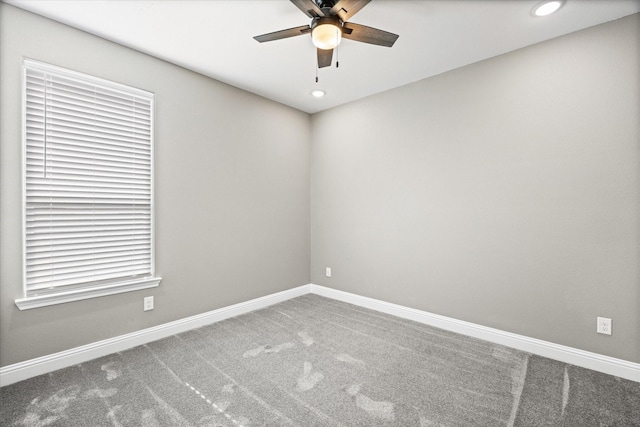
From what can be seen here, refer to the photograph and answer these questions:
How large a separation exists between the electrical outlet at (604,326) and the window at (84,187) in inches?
147

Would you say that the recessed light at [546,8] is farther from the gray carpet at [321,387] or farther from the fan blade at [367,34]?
the gray carpet at [321,387]

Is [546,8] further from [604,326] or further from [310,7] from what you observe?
[604,326]

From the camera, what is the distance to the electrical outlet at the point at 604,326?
224 cm

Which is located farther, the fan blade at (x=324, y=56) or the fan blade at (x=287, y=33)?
the fan blade at (x=324, y=56)

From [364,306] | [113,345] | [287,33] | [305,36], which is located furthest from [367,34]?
[113,345]

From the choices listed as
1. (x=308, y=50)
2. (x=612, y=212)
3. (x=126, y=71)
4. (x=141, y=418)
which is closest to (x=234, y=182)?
(x=126, y=71)

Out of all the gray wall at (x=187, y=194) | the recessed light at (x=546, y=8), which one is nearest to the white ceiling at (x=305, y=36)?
the recessed light at (x=546, y=8)

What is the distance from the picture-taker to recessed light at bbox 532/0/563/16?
6.63ft

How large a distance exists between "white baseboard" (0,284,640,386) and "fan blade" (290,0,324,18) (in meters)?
2.89

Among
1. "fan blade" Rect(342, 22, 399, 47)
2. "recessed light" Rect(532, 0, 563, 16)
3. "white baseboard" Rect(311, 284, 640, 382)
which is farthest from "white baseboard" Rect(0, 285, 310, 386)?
"recessed light" Rect(532, 0, 563, 16)

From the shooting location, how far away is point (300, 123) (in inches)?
166

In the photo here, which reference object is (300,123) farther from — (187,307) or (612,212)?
(612,212)

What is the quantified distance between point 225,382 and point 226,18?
2660mm

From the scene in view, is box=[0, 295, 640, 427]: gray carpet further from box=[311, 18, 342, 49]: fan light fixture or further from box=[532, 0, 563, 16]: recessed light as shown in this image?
box=[532, 0, 563, 16]: recessed light
